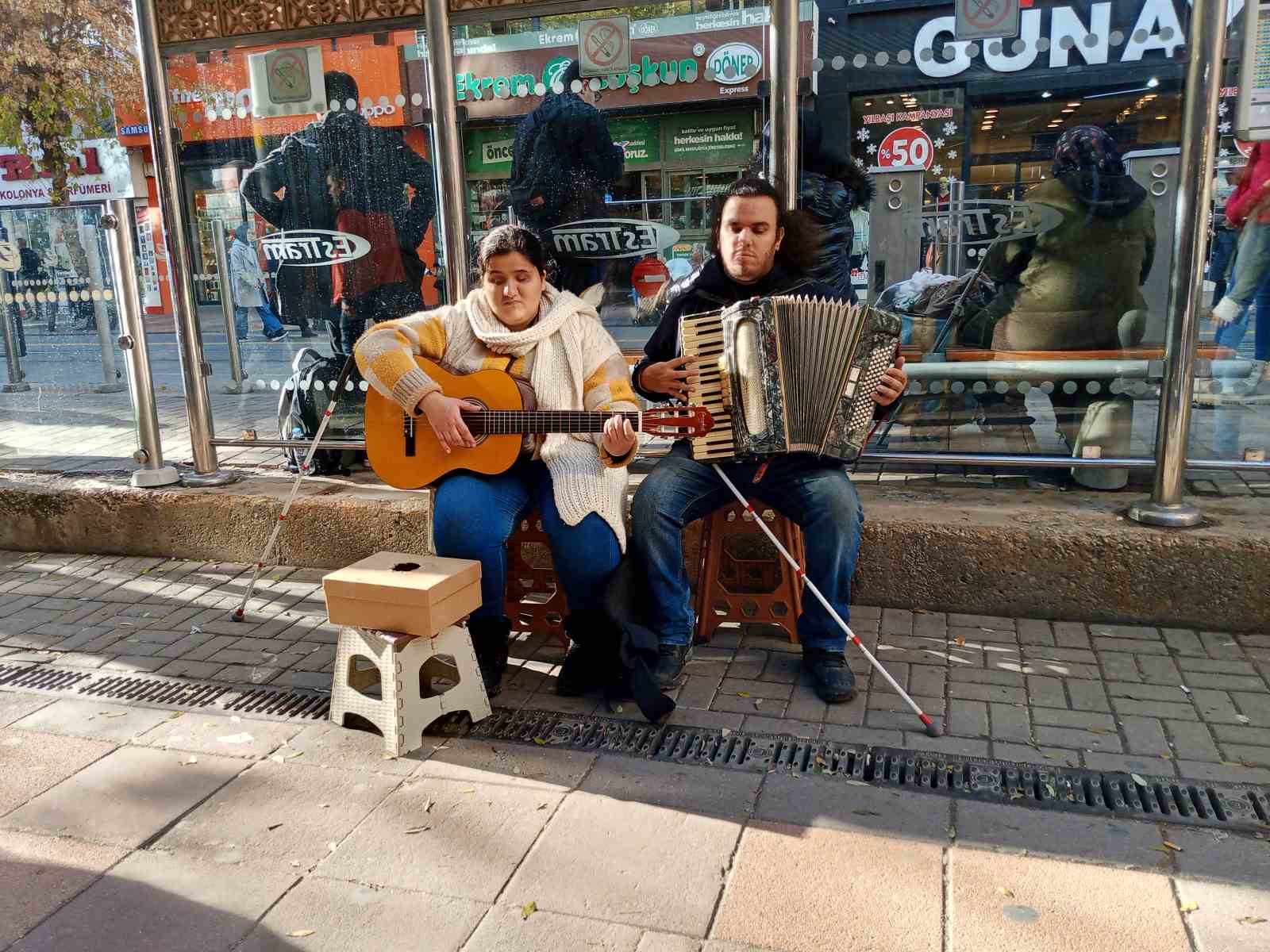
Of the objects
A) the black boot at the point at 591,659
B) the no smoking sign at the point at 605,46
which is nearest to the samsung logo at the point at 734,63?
the no smoking sign at the point at 605,46

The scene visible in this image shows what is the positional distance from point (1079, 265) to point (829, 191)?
1.12 m

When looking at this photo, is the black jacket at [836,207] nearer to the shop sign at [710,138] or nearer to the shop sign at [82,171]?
the shop sign at [710,138]

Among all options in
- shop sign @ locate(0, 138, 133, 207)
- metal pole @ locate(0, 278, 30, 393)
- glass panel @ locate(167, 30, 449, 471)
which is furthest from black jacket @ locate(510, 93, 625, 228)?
shop sign @ locate(0, 138, 133, 207)

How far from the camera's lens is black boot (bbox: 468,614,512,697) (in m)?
3.49

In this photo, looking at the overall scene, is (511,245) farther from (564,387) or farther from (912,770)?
(912,770)

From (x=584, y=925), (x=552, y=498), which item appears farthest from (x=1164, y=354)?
(x=584, y=925)

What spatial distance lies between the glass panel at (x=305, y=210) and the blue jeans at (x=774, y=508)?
1816 mm

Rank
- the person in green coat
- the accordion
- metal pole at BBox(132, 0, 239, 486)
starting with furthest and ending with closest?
metal pole at BBox(132, 0, 239, 486) < the person in green coat < the accordion

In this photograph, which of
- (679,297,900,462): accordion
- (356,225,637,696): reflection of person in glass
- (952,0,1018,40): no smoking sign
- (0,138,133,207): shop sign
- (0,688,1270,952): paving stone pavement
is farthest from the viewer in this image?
(0,138,133,207): shop sign

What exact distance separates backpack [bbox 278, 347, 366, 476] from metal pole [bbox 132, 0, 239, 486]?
14.8 inches

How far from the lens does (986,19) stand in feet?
13.1

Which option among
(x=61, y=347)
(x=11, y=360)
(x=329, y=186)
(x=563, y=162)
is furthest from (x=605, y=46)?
(x=11, y=360)

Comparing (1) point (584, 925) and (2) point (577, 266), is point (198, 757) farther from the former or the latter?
(2) point (577, 266)

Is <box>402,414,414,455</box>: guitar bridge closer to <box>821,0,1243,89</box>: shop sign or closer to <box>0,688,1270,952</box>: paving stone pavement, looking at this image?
<box>0,688,1270,952</box>: paving stone pavement
